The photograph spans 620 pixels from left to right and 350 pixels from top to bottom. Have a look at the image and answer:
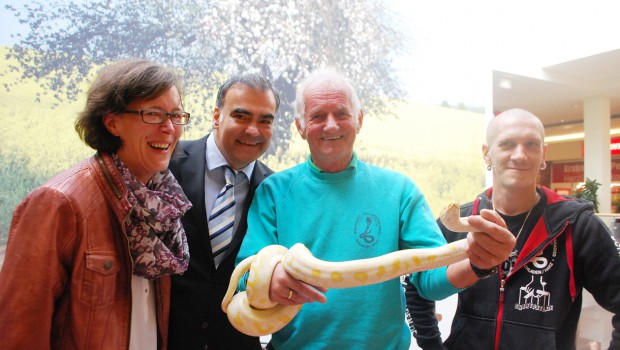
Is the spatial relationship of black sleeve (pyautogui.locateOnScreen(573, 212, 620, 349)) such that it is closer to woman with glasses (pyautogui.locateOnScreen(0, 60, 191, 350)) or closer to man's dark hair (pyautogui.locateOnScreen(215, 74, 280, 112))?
man's dark hair (pyautogui.locateOnScreen(215, 74, 280, 112))

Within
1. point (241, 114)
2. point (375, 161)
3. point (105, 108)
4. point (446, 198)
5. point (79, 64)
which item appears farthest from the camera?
point (446, 198)

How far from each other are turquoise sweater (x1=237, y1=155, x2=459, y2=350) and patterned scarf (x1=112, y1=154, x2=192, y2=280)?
295 mm

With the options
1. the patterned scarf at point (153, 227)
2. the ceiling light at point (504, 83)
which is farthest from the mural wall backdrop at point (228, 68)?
the patterned scarf at point (153, 227)

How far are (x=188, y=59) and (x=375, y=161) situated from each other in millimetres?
3009

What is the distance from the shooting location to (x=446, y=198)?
6.56 m

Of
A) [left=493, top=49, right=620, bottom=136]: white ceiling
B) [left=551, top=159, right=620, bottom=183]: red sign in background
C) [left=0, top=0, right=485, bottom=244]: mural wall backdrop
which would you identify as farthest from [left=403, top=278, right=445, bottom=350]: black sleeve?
[left=551, top=159, right=620, bottom=183]: red sign in background

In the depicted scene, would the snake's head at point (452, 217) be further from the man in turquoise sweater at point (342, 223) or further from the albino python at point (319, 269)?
the man in turquoise sweater at point (342, 223)

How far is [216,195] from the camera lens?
194 cm

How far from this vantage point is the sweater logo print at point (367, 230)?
151cm

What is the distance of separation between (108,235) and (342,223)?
84 cm

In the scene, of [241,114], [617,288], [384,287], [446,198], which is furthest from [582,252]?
[446,198]

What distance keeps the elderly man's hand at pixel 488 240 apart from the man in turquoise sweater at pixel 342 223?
9cm

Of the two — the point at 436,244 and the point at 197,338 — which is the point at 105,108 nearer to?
the point at 197,338

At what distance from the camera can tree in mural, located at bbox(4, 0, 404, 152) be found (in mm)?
3881
